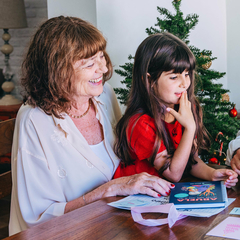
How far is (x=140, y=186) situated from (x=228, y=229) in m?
0.35

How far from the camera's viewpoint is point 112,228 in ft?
2.83

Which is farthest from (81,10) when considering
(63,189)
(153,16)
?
(63,189)

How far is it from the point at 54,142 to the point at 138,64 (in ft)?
1.63

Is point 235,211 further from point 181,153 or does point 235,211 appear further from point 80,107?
point 80,107

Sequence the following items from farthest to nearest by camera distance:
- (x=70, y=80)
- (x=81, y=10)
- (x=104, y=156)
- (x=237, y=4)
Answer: (x=237, y=4), (x=81, y=10), (x=104, y=156), (x=70, y=80)

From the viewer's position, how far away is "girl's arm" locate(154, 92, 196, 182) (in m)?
1.23

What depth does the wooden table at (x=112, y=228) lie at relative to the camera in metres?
0.81

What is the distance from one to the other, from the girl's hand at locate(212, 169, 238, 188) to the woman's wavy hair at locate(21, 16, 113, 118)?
0.65 meters

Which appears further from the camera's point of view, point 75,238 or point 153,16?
point 153,16

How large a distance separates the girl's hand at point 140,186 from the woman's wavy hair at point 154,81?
160mm

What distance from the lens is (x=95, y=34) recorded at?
131cm

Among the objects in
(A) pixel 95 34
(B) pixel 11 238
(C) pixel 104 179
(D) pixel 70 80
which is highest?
(A) pixel 95 34

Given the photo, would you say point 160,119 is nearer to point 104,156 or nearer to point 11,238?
point 104,156

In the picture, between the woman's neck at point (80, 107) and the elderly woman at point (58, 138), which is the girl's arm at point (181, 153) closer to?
the elderly woman at point (58, 138)
